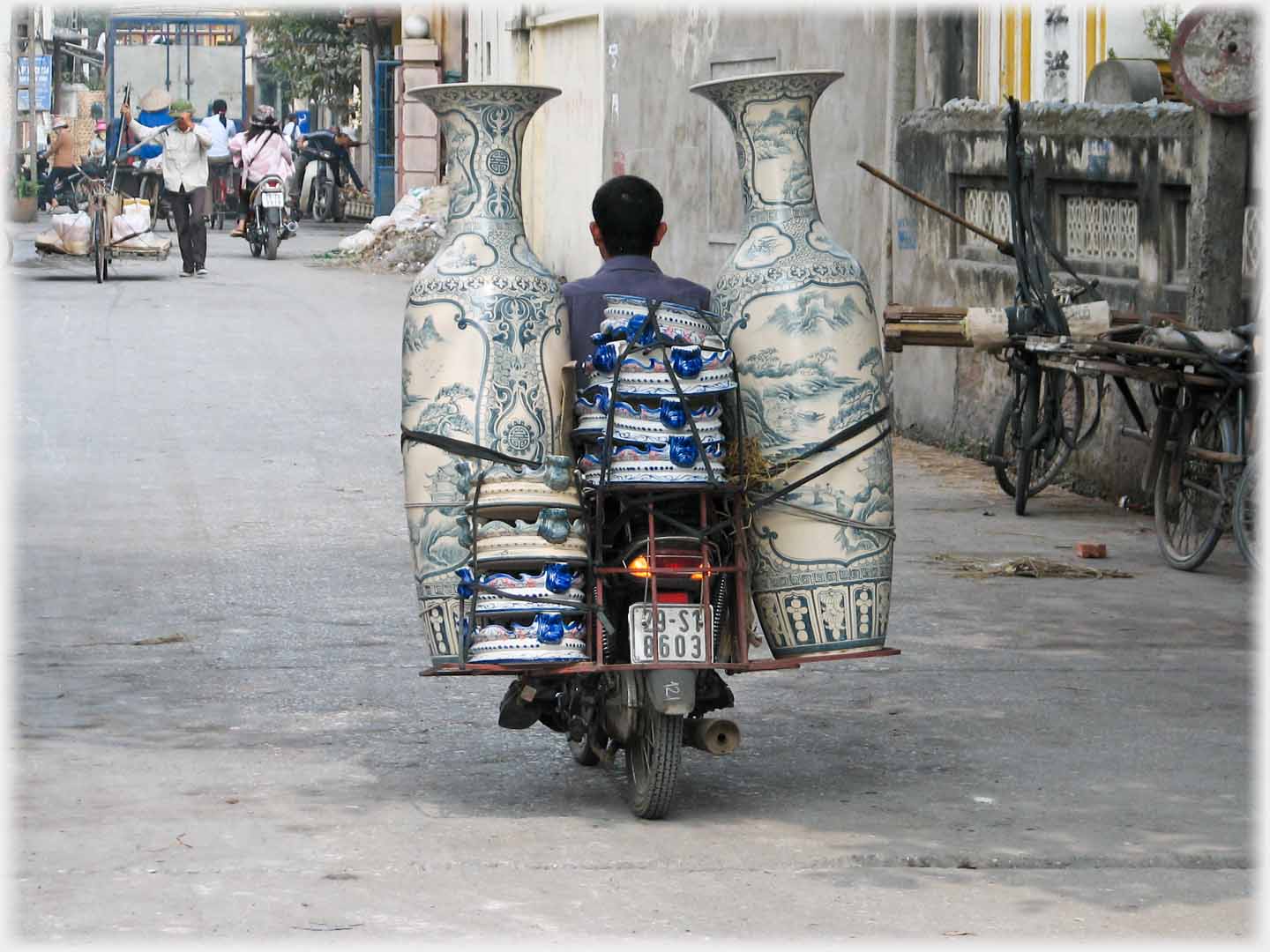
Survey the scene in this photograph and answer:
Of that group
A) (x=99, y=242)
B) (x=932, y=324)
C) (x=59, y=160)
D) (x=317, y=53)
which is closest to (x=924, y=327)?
(x=932, y=324)

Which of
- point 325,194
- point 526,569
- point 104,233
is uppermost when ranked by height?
point 325,194

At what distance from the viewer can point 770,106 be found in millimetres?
5812

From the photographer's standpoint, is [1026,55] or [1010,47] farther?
[1010,47]

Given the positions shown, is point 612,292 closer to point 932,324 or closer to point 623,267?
point 623,267

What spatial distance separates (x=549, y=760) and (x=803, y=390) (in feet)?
4.53

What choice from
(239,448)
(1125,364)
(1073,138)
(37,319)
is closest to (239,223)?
(37,319)

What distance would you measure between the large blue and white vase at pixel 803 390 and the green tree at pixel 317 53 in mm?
40208

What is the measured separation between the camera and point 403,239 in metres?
27.6

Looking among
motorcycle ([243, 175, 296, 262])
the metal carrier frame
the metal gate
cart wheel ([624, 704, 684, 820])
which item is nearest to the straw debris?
the metal carrier frame

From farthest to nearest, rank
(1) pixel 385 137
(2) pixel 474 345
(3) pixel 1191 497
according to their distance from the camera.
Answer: (1) pixel 385 137 → (3) pixel 1191 497 → (2) pixel 474 345

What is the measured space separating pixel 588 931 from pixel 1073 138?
773 cm

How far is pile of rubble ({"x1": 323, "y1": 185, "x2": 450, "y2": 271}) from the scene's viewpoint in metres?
27.2

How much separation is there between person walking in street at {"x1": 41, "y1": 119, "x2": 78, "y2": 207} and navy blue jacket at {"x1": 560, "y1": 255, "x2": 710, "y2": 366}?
3252cm

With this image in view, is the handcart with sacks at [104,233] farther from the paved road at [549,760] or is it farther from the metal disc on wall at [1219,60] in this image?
the metal disc on wall at [1219,60]
